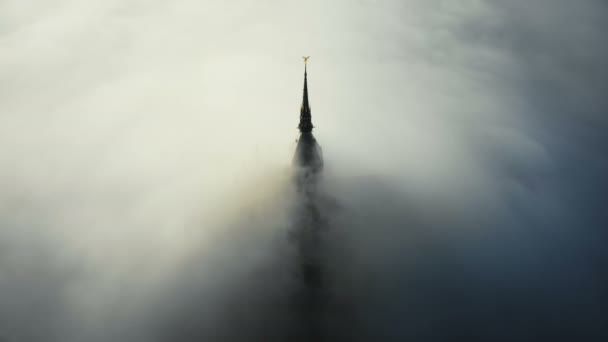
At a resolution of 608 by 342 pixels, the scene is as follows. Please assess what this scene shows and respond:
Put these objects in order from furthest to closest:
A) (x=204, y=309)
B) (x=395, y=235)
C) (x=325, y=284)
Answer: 1. (x=395, y=235)
2. (x=204, y=309)
3. (x=325, y=284)

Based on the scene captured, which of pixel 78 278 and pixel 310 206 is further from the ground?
pixel 310 206

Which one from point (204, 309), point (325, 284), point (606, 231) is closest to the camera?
point (325, 284)

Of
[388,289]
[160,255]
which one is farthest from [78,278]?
[388,289]

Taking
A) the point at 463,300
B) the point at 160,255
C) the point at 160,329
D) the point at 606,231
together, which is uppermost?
the point at 606,231

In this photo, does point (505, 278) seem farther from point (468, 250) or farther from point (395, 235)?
point (395, 235)

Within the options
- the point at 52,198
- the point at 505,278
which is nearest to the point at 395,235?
the point at 505,278

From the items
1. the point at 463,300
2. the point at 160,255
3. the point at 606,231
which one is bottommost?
the point at 463,300

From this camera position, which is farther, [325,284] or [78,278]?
[78,278]

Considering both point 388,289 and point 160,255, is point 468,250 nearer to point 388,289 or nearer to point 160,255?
→ point 388,289

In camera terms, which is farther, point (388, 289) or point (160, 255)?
point (160, 255)
